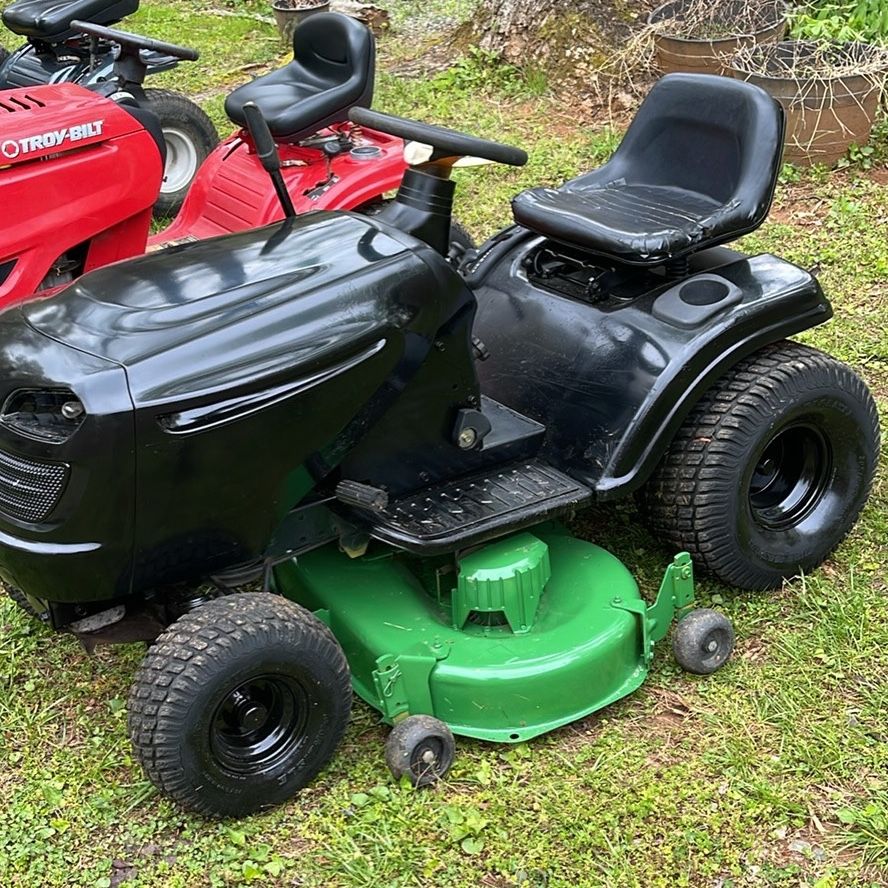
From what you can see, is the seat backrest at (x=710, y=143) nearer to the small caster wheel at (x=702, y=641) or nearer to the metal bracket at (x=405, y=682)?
the small caster wheel at (x=702, y=641)

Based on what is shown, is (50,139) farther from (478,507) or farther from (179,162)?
(478,507)

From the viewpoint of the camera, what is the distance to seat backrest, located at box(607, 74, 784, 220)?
9.87 feet

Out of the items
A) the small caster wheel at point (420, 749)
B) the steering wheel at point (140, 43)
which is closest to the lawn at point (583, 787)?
the small caster wheel at point (420, 749)

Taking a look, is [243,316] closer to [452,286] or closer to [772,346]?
[452,286]

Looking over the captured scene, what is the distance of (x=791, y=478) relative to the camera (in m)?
3.24

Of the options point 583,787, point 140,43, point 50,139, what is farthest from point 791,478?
A: point 140,43

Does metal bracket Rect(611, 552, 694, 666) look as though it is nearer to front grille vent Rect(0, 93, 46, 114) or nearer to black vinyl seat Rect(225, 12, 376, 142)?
black vinyl seat Rect(225, 12, 376, 142)

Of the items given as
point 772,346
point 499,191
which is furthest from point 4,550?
point 499,191

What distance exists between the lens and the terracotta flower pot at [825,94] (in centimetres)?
527

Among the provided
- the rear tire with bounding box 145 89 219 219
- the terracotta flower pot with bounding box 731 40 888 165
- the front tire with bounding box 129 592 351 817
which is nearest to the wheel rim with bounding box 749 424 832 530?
the front tire with bounding box 129 592 351 817

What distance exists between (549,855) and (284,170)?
113 inches

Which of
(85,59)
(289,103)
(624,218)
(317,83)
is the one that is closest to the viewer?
(624,218)

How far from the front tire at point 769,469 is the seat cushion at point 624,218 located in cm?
36

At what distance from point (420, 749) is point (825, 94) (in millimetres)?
3755
